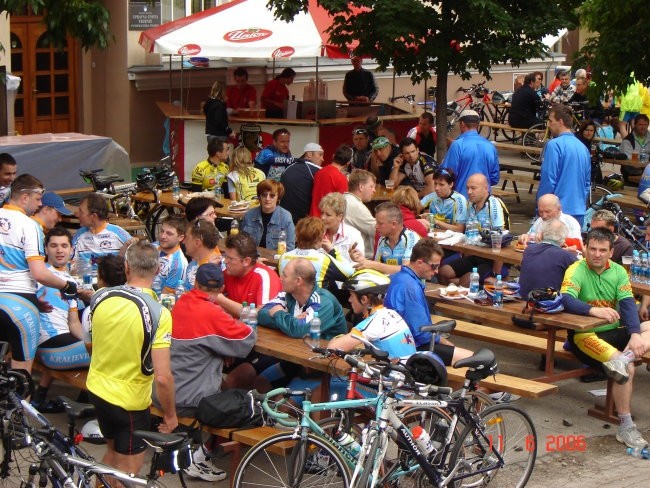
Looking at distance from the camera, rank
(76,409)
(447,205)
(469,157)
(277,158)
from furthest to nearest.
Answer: (277,158) < (469,157) < (447,205) < (76,409)

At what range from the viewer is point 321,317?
764cm

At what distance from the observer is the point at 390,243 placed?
9.78 metres

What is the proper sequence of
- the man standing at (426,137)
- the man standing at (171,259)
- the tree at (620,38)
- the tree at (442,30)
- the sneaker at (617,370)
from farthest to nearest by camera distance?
the man standing at (426,137) < the tree at (442,30) < the tree at (620,38) < the man standing at (171,259) < the sneaker at (617,370)

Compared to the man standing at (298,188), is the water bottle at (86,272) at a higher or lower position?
lower

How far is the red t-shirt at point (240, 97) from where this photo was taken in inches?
754

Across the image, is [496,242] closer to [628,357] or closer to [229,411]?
[628,357]

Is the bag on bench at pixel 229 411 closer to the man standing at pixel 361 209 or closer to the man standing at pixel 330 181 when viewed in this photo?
the man standing at pixel 361 209

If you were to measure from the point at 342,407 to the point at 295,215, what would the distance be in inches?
228

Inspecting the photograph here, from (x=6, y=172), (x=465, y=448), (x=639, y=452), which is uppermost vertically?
(x=6, y=172)

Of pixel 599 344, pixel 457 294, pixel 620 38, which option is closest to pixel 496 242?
pixel 457 294

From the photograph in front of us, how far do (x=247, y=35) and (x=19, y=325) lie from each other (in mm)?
9901

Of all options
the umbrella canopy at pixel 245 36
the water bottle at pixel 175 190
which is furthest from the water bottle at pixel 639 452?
the umbrella canopy at pixel 245 36

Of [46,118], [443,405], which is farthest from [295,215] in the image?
[46,118]

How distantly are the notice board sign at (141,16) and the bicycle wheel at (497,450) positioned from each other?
42.5ft
